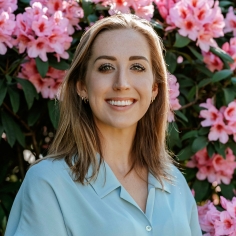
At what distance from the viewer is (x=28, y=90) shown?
136 inches

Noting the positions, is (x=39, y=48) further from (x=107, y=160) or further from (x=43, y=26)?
(x=107, y=160)

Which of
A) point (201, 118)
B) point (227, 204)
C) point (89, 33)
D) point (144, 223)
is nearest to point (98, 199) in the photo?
point (144, 223)

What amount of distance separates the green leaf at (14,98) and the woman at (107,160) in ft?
1.88

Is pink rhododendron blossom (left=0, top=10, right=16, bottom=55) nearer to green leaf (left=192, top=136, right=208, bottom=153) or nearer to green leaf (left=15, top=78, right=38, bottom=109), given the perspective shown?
green leaf (left=15, top=78, right=38, bottom=109)

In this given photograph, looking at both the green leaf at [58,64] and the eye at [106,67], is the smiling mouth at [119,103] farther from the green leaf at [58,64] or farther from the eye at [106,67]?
the green leaf at [58,64]

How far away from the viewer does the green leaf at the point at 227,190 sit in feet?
12.5

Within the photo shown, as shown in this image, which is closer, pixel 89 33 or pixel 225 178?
pixel 89 33

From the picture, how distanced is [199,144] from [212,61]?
0.46 meters

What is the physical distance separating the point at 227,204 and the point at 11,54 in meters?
1.26

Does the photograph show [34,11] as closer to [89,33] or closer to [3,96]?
[3,96]

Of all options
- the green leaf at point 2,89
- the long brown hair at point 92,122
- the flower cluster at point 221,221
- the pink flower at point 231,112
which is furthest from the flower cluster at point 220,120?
the green leaf at point 2,89

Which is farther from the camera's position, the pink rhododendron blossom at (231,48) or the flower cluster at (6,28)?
the pink rhododendron blossom at (231,48)

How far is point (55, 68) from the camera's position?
11.5ft

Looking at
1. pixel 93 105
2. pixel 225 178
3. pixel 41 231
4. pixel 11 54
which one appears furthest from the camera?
pixel 225 178
